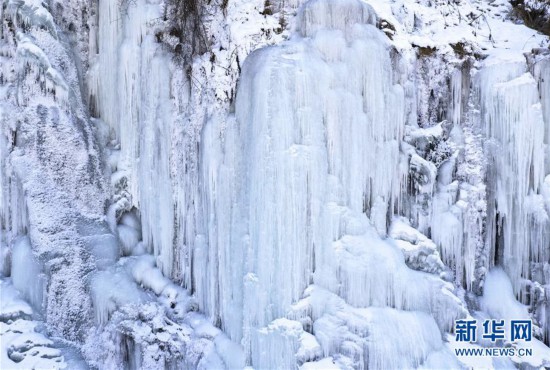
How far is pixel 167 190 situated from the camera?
6.41 metres

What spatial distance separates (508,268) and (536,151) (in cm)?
140

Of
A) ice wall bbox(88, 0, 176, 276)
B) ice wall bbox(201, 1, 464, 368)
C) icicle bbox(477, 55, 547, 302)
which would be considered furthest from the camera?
ice wall bbox(88, 0, 176, 276)

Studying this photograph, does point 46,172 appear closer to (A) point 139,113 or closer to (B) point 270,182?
(A) point 139,113

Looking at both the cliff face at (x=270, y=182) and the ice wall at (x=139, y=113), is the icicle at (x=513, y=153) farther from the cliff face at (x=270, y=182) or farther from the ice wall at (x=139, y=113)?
the ice wall at (x=139, y=113)

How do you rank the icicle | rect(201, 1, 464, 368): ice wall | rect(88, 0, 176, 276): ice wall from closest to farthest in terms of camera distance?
1. rect(201, 1, 464, 368): ice wall
2. the icicle
3. rect(88, 0, 176, 276): ice wall

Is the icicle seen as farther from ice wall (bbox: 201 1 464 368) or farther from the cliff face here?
ice wall (bbox: 201 1 464 368)

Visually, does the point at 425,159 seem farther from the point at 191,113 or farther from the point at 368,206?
the point at 191,113

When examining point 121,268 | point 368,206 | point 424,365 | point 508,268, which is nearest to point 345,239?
point 368,206

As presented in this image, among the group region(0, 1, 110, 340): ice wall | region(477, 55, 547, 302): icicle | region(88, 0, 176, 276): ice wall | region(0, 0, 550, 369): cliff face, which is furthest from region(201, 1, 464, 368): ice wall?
region(0, 1, 110, 340): ice wall

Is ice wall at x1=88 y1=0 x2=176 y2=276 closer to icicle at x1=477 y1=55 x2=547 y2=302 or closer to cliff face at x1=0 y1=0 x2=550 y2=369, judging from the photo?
cliff face at x1=0 y1=0 x2=550 y2=369

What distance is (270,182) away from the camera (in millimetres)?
5336

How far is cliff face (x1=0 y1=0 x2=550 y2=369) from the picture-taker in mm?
5398

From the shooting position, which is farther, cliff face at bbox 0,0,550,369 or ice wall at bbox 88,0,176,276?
ice wall at bbox 88,0,176,276

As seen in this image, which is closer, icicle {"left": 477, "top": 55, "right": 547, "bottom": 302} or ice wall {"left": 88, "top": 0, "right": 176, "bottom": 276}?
icicle {"left": 477, "top": 55, "right": 547, "bottom": 302}
